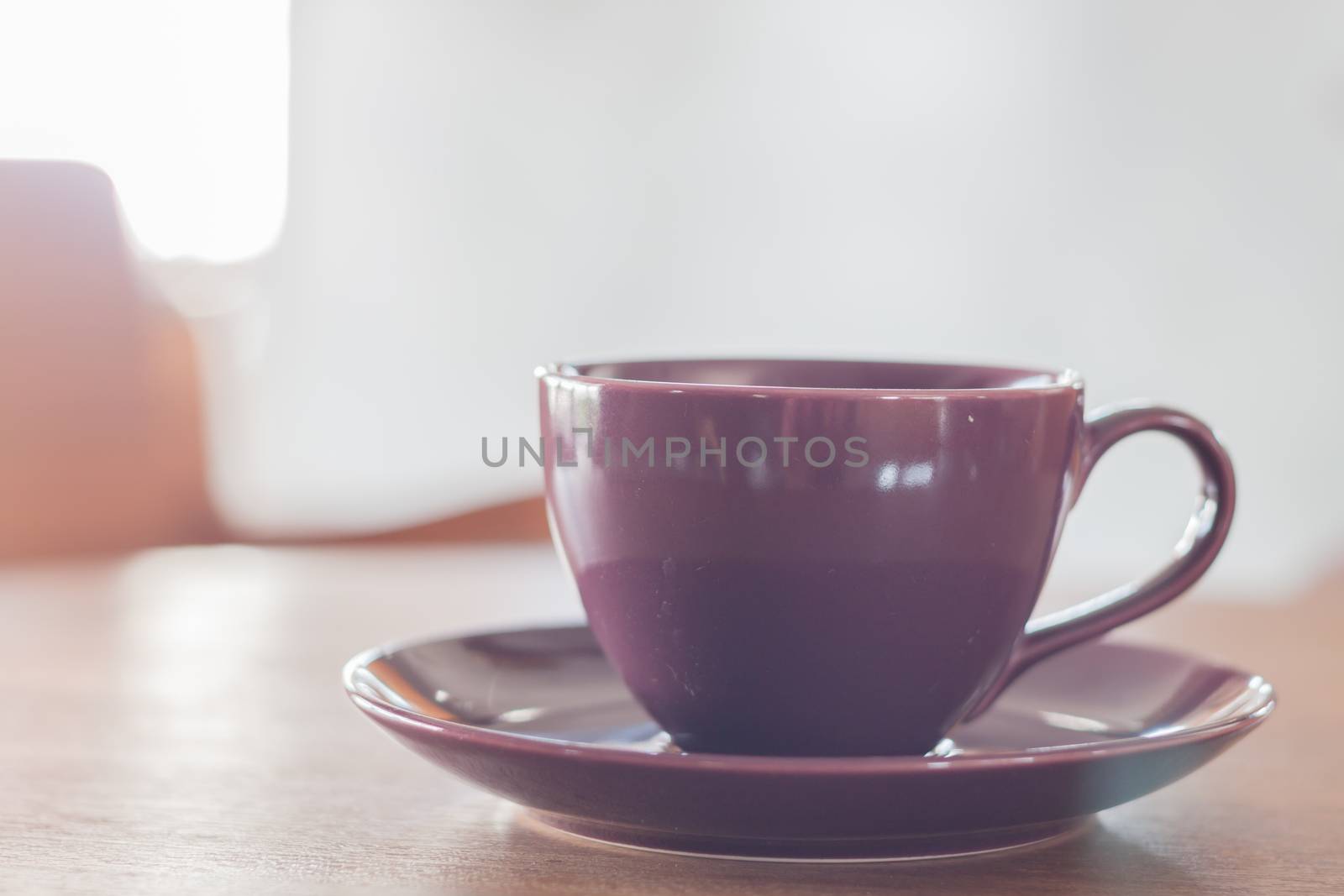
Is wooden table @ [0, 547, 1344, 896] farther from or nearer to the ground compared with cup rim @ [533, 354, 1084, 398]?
nearer to the ground

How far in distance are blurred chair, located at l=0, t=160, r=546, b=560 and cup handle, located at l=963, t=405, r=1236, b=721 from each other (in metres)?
1.30

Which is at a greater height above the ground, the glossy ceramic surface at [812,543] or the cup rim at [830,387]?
the cup rim at [830,387]

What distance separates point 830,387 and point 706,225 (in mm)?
2166

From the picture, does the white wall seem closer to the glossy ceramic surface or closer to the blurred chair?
the blurred chair

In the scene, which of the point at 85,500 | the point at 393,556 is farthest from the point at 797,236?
the point at 393,556

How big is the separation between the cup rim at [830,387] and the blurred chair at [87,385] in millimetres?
1225

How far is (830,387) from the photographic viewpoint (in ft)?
1.69

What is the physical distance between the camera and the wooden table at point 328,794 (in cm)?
37

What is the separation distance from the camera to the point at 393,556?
105 cm

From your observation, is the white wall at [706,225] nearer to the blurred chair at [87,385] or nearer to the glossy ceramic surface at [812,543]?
the blurred chair at [87,385]

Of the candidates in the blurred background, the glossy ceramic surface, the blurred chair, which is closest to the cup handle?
the glossy ceramic surface

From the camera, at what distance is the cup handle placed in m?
0.48

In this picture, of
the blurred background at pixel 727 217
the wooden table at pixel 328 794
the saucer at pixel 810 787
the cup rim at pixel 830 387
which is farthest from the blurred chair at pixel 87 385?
the saucer at pixel 810 787

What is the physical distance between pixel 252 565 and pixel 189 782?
529mm
